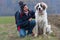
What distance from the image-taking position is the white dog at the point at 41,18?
798 centimetres

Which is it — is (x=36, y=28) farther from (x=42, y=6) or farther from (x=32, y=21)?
(x=42, y=6)

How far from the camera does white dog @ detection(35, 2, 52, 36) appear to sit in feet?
26.2

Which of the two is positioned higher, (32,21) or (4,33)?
(32,21)

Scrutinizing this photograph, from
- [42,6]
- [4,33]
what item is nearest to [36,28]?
[42,6]

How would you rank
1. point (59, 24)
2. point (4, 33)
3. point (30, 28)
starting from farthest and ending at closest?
point (59, 24) < point (4, 33) < point (30, 28)

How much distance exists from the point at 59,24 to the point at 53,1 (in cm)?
341

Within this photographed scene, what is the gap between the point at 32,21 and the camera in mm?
8445

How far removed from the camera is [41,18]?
8.14 m

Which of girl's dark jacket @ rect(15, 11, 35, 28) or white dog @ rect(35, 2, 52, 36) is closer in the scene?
white dog @ rect(35, 2, 52, 36)

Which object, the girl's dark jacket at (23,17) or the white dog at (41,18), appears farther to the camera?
the girl's dark jacket at (23,17)

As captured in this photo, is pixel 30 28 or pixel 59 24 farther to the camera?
pixel 59 24

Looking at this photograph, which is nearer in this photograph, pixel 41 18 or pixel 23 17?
pixel 41 18

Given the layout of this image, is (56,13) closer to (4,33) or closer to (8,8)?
(8,8)

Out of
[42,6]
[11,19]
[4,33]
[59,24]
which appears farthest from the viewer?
[11,19]
